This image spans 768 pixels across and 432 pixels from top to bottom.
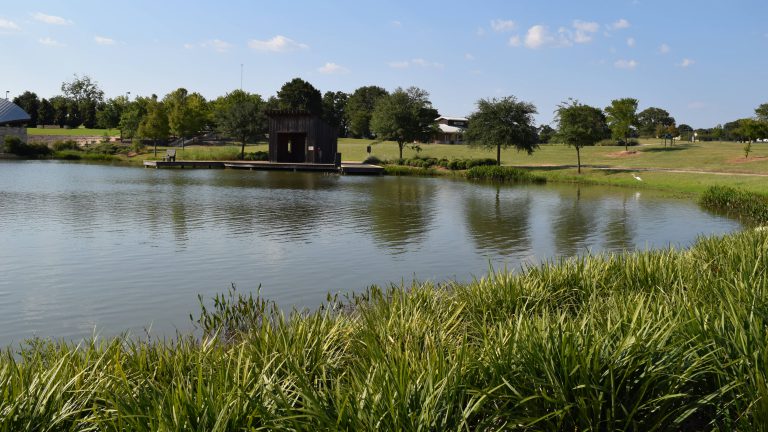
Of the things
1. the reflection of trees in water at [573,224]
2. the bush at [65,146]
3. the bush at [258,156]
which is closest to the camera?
the reflection of trees in water at [573,224]

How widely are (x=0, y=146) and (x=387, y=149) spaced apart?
60656mm

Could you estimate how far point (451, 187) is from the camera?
47906 millimetres

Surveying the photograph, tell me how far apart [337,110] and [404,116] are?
8422 cm

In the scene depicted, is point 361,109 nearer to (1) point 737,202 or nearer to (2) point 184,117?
(2) point 184,117

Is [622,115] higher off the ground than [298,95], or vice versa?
[298,95]

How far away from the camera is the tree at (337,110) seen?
14788 cm

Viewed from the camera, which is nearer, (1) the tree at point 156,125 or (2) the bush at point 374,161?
(2) the bush at point 374,161

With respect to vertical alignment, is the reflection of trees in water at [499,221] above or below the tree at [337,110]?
below

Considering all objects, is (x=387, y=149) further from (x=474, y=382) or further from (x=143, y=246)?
(x=474, y=382)

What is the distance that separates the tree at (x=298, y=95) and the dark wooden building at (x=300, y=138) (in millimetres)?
60585

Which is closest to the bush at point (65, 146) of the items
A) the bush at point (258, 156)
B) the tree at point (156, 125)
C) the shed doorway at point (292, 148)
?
the tree at point (156, 125)

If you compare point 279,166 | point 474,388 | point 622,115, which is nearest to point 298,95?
point 279,166

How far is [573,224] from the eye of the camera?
27.2m

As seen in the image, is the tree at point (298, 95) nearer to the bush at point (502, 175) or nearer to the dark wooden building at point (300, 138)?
the dark wooden building at point (300, 138)
